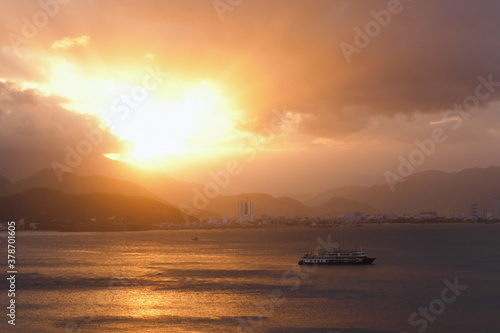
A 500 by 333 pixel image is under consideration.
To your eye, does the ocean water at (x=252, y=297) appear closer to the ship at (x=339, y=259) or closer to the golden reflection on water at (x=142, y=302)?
the golden reflection on water at (x=142, y=302)

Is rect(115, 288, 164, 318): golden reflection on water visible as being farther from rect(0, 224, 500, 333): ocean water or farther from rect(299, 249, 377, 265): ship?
rect(299, 249, 377, 265): ship

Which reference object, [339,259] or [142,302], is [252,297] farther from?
[339,259]

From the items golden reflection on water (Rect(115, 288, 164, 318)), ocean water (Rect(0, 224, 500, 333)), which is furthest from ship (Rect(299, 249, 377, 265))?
golden reflection on water (Rect(115, 288, 164, 318))

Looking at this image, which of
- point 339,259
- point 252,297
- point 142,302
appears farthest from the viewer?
point 339,259

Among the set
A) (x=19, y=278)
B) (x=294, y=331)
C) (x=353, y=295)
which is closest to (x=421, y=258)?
(x=353, y=295)

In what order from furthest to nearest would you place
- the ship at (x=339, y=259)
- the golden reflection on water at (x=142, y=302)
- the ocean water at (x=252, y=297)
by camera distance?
the ship at (x=339, y=259) < the golden reflection on water at (x=142, y=302) < the ocean water at (x=252, y=297)

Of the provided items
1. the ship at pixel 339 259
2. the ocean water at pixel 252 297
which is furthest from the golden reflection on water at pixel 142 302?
the ship at pixel 339 259

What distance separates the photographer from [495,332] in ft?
155

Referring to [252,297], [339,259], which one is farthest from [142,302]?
[339,259]

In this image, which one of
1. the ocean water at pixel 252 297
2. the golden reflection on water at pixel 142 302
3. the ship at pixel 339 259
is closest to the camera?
the ocean water at pixel 252 297

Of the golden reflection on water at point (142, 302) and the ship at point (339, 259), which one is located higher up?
the ship at point (339, 259)

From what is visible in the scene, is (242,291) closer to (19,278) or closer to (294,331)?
(294,331)

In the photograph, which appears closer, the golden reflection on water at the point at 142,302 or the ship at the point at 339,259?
the golden reflection on water at the point at 142,302

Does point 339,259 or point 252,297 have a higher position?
point 339,259
